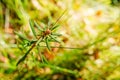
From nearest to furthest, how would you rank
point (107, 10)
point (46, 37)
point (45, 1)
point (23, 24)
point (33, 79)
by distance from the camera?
point (46, 37) → point (33, 79) → point (23, 24) → point (45, 1) → point (107, 10)

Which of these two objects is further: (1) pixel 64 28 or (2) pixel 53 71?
(1) pixel 64 28

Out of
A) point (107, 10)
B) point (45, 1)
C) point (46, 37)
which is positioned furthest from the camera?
point (107, 10)

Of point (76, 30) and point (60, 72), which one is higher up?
point (76, 30)

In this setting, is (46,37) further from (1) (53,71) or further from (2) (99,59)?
(2) (99,59)

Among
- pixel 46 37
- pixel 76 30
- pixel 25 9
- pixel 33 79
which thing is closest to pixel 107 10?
pixel 76 30

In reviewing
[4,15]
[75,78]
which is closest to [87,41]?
[75,78]

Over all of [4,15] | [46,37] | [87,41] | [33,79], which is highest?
[4,15]
